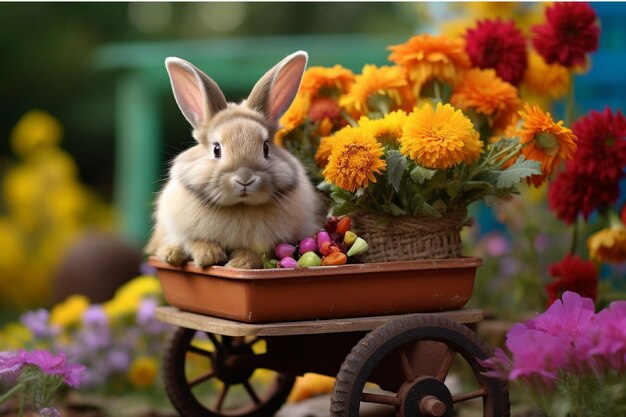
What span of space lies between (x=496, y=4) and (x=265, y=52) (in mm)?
2025

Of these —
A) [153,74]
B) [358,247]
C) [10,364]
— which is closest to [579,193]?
[358,247]

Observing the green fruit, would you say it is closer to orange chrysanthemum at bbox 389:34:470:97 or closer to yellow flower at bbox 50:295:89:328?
orange chrysanthemum at bbox 389:34:470:97

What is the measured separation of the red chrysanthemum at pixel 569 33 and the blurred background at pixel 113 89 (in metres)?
1.31

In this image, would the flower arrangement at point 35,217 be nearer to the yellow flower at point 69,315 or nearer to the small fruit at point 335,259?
the yellow flower at point 69,315

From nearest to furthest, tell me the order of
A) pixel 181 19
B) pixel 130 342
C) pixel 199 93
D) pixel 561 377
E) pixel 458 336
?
pixel 561 377
pixel 458 336
pixel 199 93
pixel 130 342
pixel 181 19

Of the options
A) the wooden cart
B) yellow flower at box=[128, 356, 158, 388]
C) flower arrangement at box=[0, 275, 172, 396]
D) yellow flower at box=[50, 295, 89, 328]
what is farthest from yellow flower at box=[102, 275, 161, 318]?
the wooden cart

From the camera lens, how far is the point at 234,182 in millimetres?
2578

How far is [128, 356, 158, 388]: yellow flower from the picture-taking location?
432cm

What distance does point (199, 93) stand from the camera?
2836 millimetres

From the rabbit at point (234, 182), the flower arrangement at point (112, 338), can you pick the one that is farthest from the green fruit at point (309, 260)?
the flower arrangement at point (112, 338)

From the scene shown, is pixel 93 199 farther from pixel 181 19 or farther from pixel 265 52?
pixel 265 52

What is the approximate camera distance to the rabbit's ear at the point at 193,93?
2.76 m

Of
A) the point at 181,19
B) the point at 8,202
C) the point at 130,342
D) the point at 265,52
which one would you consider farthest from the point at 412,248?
the point at 181,19

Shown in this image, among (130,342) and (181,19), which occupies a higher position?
(181,19)
